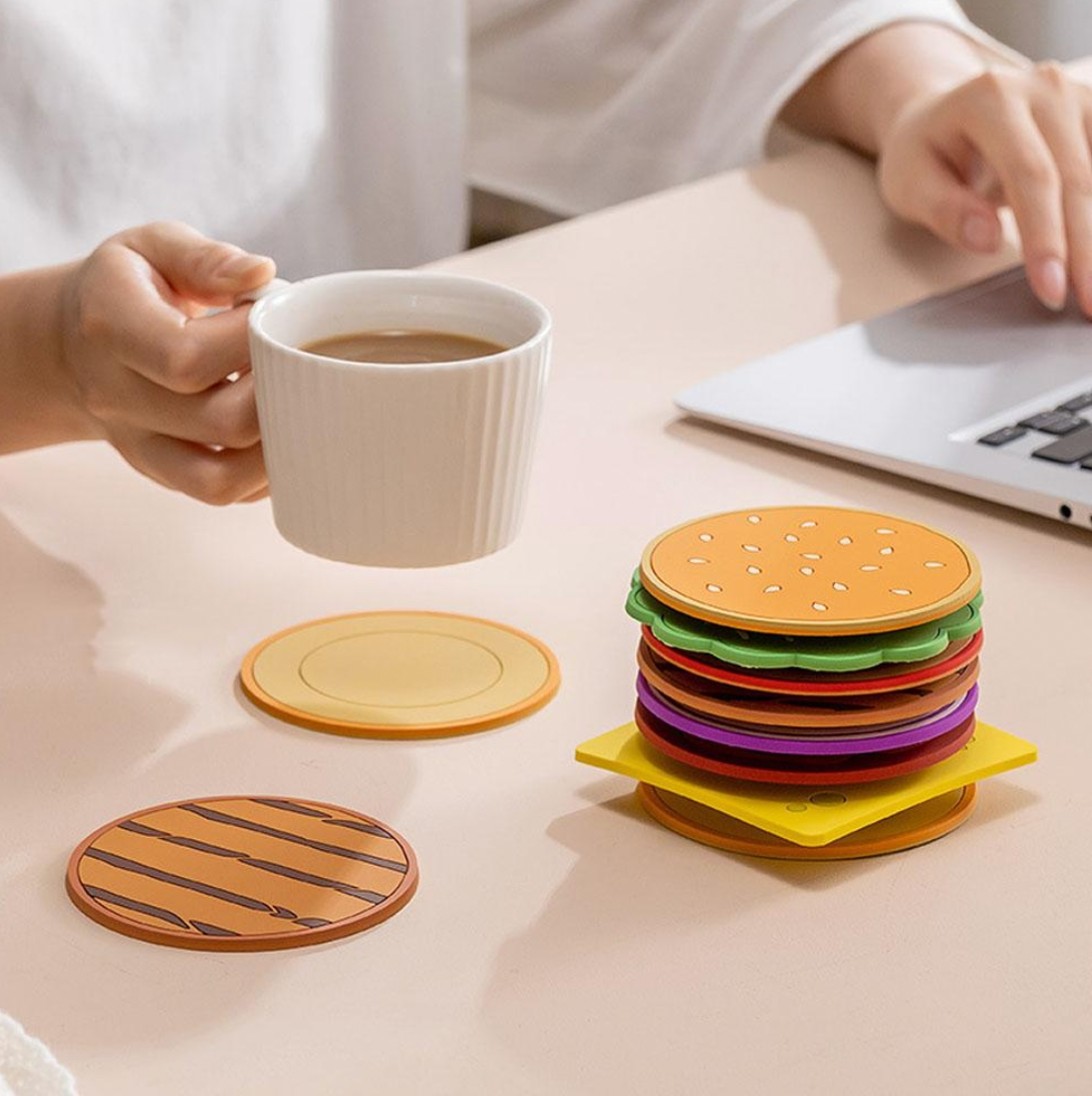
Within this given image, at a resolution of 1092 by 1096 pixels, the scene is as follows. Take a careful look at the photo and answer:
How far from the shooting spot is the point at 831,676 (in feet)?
1.49

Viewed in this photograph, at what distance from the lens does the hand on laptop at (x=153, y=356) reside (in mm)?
572

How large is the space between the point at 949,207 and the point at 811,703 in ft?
1.93

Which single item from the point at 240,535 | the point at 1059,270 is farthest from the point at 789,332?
the point at 240,535

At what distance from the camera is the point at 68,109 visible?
3.43 feet

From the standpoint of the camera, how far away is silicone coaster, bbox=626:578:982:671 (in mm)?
446


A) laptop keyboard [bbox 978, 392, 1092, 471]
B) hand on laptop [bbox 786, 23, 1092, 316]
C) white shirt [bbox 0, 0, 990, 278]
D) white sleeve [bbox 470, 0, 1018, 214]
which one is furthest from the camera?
white sleeve [bbox 470, 0, 1018, 214]

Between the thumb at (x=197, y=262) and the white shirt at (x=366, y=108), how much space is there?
17.6 inches

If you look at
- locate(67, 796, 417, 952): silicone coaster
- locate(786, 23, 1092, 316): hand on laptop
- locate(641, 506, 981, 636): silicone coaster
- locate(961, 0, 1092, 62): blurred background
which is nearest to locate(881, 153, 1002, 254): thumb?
locate(786, 23, 1092, 316): hand on laptop

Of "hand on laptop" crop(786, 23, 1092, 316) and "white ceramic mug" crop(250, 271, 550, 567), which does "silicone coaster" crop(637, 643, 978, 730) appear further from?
"hand on laptop" crop(786, 23, 1092, 316)

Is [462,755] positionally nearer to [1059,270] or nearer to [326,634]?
[326,634]

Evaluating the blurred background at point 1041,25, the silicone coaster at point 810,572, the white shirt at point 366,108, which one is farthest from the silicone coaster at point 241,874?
the blurred background at point 1041,25

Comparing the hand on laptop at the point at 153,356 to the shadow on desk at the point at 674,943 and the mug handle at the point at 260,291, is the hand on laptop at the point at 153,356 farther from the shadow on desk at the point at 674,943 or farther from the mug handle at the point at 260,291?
the shadow on desk at the point at 674,943

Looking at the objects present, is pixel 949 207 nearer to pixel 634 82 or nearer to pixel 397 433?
pixel 634 82

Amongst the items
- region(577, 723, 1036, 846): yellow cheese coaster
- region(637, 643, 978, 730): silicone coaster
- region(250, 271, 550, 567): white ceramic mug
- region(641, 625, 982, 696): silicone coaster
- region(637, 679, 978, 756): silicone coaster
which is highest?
region(250, 271, 550, 567): white ceramic mug
